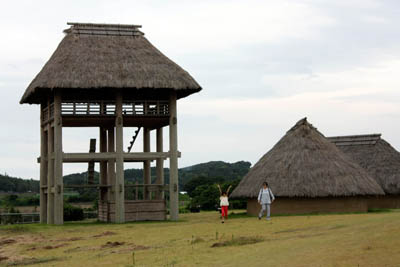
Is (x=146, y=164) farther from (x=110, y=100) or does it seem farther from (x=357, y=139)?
(x=357, y=139)

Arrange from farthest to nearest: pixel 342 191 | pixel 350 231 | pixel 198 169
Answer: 1. pixel 198 169
2. pixel 342 191
3. pixel 350 231

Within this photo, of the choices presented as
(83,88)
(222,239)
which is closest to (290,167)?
(83,88)

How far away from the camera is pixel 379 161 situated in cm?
4591

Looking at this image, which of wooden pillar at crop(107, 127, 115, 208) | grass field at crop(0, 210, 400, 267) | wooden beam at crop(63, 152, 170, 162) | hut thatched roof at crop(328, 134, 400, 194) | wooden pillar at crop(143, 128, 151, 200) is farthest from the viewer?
hut thatched roof at crop(328, 134, 400, 194)

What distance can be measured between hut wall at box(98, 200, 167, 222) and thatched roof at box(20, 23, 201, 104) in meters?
5.73

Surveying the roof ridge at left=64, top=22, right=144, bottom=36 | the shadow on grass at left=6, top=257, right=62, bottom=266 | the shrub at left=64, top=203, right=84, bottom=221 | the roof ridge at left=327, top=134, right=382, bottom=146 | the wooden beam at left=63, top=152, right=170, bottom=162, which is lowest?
the shadow on grass at left=6, top=257, right=62, bottom=266

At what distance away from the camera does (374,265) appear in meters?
16.7

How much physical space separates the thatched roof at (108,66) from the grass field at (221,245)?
778 centimetres

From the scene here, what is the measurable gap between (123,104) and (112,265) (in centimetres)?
1775

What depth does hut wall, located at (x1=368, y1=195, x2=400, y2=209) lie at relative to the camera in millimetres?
43812

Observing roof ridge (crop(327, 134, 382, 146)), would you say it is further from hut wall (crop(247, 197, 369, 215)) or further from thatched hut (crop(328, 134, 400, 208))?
hut wall (crop(247, 197, 369, 215))

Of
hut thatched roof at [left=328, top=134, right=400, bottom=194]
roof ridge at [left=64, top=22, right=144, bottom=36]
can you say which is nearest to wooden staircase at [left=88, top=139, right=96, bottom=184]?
roof ridge at [left=64, top=22, right=144, bottom=36]

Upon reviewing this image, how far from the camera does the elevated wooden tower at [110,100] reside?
36188mm

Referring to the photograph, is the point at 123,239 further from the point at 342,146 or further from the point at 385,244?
the point at 342,146
